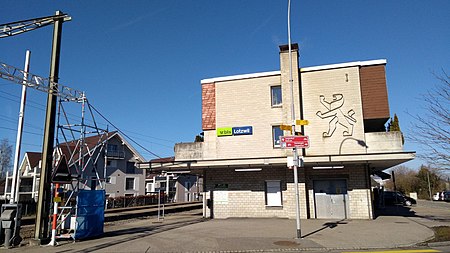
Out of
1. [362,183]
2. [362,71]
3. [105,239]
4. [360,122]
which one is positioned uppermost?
[362,71]

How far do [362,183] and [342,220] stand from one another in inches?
92.7

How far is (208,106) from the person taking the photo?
22703mm

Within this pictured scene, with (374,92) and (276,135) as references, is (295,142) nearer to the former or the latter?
(276,135)

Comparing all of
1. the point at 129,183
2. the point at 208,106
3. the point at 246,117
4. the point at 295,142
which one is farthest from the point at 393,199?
the point at 129,183

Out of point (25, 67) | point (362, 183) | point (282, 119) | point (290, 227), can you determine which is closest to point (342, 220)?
point (362, 183)

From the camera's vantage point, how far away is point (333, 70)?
67.8 feet

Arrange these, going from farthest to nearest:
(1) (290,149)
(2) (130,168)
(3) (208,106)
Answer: (2) (130,168) → (3) (208,106) → (1) (290,149)

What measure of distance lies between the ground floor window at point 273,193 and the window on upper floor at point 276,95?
4.71 metres

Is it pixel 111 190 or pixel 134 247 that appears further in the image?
pixel 111 190

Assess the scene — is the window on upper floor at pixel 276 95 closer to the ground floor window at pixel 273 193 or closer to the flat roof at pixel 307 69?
the flat roof at pixel 307 69

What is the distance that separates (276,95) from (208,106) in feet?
14.2

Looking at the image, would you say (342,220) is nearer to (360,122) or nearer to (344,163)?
(344,163)

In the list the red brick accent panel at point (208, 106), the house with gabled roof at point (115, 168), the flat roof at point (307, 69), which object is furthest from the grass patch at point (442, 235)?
the house with gabled roof at point (115, 168)

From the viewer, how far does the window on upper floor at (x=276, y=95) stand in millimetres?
21553
